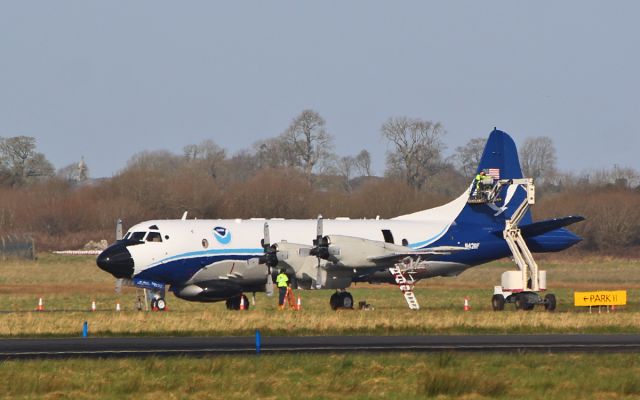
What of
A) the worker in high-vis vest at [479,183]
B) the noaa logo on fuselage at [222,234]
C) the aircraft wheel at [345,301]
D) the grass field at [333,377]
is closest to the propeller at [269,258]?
the noaa logo on fuselage at [222,234]

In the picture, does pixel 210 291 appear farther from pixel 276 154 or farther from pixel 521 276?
pixel 276 154

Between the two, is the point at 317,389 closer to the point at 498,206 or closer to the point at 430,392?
the point at 430,392

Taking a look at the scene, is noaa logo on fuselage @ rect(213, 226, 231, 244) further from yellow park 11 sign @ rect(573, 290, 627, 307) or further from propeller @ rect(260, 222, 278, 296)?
yellow park 11 sign @ rect(573, 290, 627, 307)

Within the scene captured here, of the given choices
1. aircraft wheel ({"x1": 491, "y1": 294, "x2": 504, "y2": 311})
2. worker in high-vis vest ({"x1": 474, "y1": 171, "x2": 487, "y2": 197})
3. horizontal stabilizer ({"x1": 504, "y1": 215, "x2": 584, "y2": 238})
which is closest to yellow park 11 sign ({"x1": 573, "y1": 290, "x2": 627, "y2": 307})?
aircraft wheel ({"x1": 491, "y1": 294, "x2": 504, "y2": 311})

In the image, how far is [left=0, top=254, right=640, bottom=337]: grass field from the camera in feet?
123

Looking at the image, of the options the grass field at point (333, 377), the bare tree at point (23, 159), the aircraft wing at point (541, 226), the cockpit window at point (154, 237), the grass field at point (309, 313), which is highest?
the bare tree at point (23, 159)

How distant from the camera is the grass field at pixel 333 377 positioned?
2305 cm

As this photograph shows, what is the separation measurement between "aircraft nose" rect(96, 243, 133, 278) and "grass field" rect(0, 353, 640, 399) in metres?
18.9

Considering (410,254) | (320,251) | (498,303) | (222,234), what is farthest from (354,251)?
(498,303)

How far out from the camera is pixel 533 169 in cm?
14462

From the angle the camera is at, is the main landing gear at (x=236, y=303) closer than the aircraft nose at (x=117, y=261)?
No

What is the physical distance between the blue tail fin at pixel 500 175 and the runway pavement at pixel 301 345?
692 inches

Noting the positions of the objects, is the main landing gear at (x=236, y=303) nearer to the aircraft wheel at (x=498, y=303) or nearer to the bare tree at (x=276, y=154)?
the aircraft wheel at (x=498, y=303)

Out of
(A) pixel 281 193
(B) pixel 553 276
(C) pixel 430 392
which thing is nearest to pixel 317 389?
(C) pixel 430 392
